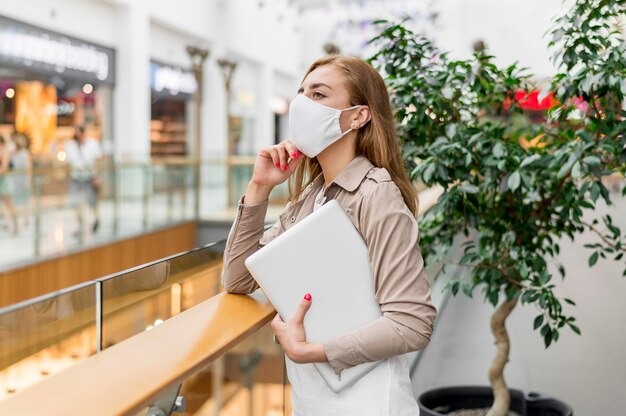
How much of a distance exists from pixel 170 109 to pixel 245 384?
17.8 meters

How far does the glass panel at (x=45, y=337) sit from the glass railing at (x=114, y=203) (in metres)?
6.47

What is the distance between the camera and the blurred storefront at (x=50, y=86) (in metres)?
12.3

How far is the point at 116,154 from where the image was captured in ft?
49.8

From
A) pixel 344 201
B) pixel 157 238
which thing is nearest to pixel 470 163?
pixel 344 201

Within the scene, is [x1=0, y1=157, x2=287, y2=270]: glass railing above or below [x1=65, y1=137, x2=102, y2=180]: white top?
below

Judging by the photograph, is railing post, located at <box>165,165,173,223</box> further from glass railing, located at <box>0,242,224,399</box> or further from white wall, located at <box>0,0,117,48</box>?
glass railing, located at <box>0,242,224,399</box>

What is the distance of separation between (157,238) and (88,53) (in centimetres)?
470

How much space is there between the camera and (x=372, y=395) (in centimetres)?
156

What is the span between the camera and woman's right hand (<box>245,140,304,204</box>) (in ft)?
6.12

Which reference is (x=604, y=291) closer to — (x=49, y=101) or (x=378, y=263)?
(x=378, y=263)

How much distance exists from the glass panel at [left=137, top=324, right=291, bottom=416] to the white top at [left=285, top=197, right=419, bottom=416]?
7.9 inches

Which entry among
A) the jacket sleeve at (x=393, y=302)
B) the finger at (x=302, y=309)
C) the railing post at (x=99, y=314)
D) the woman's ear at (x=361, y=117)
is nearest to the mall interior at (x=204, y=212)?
the railing post at (x=99, y=314)

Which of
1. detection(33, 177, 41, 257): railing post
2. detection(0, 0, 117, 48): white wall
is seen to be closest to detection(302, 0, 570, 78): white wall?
detection(0, 0, 117, 48): white wall

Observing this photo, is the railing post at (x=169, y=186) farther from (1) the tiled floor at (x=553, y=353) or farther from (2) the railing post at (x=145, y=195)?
(1) the tiled floor at (x=553, y=353)
